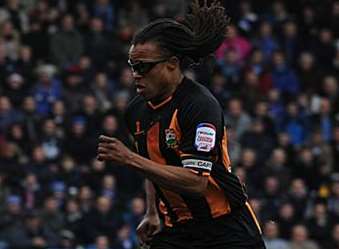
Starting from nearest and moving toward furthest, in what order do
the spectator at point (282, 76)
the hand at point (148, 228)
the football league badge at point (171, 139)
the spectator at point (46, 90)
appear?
the football league badge at point (171, 139), the hand at point (148, 228), the spectator at point (46, 90), the spectator at point (282, 76)

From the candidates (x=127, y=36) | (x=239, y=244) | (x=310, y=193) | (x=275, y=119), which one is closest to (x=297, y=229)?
(x=310, y=193)

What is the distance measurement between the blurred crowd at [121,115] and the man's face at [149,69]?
7.20 metres

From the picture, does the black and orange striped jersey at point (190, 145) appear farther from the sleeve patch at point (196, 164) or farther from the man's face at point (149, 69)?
the man's face at point (149, 69)

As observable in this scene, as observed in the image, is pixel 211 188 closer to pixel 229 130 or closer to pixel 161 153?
pixel 161 153

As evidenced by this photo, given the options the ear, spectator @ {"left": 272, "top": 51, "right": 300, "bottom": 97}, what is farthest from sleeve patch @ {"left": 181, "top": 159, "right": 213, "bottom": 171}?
spectator @ {"left": 272, "top": 51, "right": 300, "bottom": 97}

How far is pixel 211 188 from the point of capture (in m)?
5.93

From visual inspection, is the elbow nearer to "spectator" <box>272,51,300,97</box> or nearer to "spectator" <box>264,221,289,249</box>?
"spectator" <box>264,221,289,249</box>

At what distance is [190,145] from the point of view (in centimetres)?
573

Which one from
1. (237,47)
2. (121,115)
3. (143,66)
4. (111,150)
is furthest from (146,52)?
(237,47)

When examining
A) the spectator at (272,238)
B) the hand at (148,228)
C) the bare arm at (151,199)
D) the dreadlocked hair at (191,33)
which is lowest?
the spectator at (272,238)

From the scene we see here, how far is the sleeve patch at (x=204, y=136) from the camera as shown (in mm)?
5703

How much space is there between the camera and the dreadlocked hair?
19.2 ft

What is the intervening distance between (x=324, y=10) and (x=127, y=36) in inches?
139

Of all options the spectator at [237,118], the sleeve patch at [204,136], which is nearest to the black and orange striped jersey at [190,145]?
the sleeve patch at [204,136]
